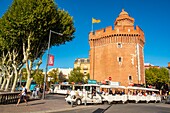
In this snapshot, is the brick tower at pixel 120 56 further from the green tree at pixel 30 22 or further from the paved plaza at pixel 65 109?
the paved plaza at pixel 65 109

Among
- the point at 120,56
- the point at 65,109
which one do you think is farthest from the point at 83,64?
the point at 65,109

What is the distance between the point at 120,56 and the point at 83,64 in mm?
43865

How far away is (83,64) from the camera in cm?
8781

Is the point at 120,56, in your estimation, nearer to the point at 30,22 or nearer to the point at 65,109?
the point at 30,22

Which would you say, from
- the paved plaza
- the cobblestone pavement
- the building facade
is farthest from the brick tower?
the building facade

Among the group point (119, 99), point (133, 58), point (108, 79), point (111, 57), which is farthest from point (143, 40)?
point (119, 99)

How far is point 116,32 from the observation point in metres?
45.4

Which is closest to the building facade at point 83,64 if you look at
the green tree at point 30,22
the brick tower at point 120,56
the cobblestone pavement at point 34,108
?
the brick tower at point 120,56

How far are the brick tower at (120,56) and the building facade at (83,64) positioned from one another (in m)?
38.0

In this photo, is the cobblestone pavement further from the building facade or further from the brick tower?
the building facade

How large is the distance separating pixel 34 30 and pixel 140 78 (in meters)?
30.6

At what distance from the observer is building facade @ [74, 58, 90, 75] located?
8619 centimetres

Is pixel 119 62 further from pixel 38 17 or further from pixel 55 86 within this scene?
pixel 38 17

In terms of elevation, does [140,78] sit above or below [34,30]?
below
